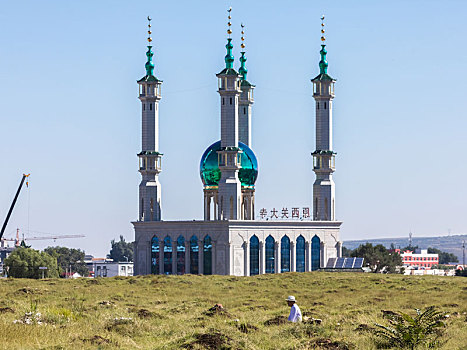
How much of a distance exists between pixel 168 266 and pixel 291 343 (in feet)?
231

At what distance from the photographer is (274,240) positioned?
317 ft

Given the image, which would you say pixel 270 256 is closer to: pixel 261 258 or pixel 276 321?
pixel 261 258

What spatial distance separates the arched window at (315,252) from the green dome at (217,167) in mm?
9065

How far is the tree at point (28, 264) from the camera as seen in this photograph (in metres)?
114

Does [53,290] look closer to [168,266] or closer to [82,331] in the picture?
[82,331]

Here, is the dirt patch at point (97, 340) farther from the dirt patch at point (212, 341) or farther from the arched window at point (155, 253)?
the arched window at point (155, 253)

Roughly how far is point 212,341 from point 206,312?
10402mm

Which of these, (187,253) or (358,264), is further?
(187,253)

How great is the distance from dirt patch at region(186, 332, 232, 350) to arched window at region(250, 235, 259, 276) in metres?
66.7

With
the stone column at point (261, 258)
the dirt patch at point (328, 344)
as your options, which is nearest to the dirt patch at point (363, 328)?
the dirt patch at point (328, 344)

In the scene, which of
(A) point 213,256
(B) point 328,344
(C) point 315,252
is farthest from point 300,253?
(B) point 328,344

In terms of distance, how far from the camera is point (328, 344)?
28.1 m

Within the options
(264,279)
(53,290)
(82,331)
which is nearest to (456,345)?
(82,331)

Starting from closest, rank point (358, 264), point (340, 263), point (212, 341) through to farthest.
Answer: point (212, 341) < point (358, 264) < point (340, 263)
